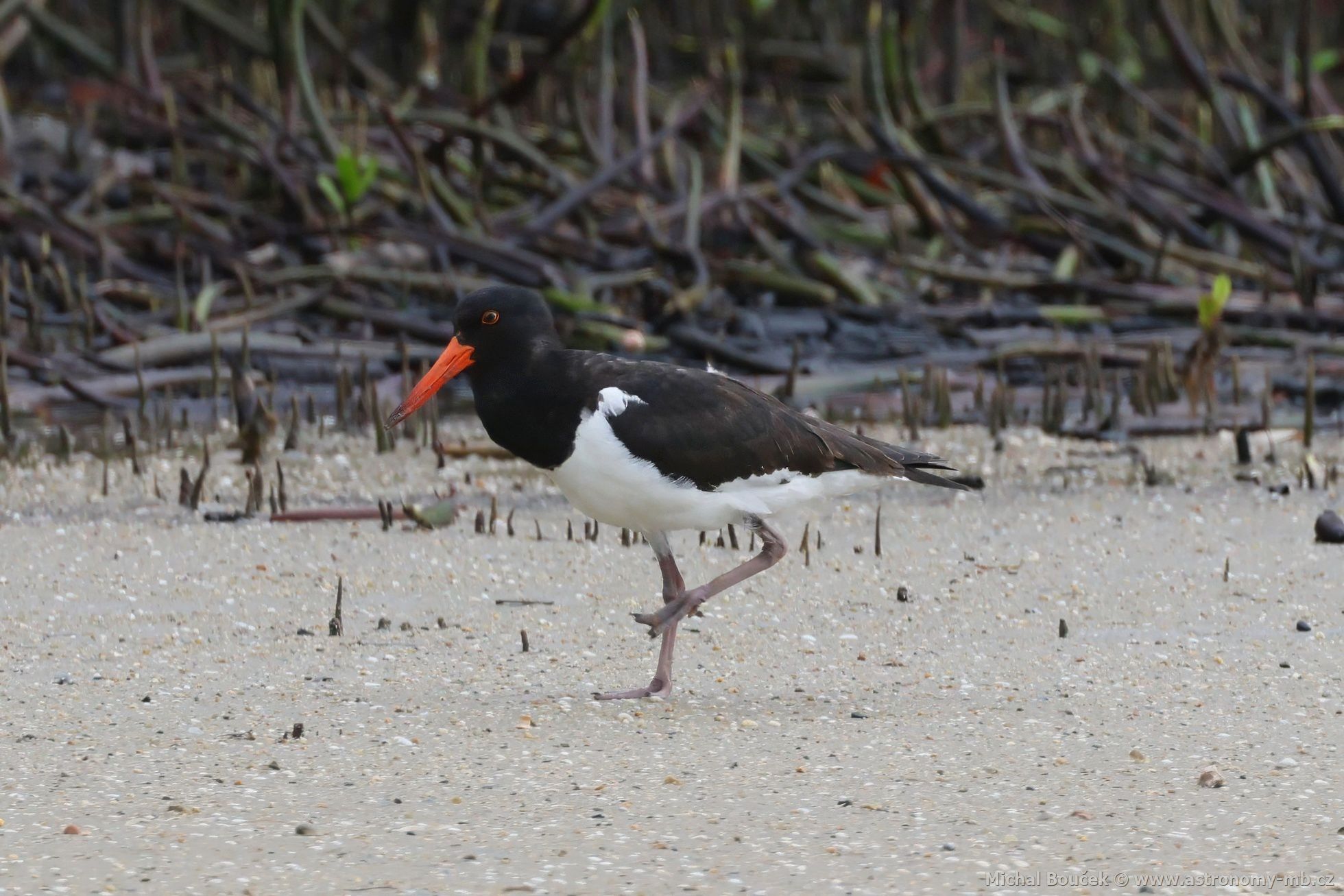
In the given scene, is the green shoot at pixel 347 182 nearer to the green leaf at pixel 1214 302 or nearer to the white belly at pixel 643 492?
the green leaf at pixel 1214 302

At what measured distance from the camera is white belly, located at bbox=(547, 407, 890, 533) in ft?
15.7

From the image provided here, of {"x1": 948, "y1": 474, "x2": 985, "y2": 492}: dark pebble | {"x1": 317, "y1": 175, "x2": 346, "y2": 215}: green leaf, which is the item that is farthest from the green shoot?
{"x1": 948, "y1": 474, "x2": 985, "y2": 492}: dark pebble

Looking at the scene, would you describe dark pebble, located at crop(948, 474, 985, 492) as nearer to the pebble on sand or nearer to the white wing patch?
the white wing patch

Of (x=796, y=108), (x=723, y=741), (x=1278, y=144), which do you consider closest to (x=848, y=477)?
(x=723, y=741)

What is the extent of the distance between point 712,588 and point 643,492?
15.4 inches

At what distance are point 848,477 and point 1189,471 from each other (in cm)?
298

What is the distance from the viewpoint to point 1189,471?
788 centimetres

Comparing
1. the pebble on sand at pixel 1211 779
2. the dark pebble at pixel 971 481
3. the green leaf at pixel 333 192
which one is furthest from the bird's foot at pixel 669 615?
the green leaf at pixel 333 192

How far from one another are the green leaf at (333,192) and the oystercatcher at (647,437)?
4.96 meters

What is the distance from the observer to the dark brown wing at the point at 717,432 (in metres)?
4.85

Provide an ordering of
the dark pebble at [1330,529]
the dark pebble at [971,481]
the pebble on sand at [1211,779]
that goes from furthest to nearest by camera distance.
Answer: the dark pebble at [1330,529]
the dark pebble at [971,481]
the pebble on sand at [1211,779]

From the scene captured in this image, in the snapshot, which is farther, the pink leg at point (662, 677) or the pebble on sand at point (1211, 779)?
the pink leg at point (662, 677)

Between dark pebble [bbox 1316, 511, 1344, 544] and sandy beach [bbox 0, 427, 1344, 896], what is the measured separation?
16cm

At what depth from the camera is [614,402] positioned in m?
4.84
